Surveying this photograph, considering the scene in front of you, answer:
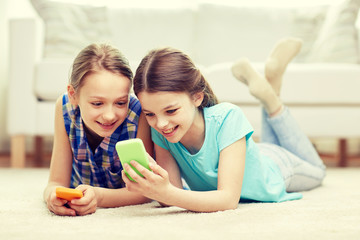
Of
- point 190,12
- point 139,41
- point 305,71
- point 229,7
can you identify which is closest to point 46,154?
point 139,41

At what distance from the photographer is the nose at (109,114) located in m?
1.03

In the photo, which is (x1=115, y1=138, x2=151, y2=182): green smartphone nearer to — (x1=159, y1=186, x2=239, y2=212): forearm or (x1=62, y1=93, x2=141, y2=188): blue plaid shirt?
(x1=159, y1=186, x2=239, y2=212): forearm

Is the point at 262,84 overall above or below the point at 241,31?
below

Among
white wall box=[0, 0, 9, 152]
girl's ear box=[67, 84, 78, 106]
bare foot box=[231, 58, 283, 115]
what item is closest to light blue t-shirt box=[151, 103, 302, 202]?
girl's ear box=[67, 84, 78, 106]

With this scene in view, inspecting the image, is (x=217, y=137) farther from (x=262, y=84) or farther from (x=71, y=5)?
(x=71, y=5)

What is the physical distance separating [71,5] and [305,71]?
139cm

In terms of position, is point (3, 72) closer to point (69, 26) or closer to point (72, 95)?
point (69, 26)

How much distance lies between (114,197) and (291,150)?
724mm

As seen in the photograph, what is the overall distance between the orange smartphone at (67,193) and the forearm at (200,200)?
19 centimetres

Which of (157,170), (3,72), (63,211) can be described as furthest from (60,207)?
(3,72)

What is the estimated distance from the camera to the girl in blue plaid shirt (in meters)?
1.03

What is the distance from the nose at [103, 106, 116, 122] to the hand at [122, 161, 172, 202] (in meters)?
0.16

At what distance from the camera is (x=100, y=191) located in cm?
110

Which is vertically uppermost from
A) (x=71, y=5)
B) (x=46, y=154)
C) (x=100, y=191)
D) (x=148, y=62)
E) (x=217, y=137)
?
(x=71, y=5)
